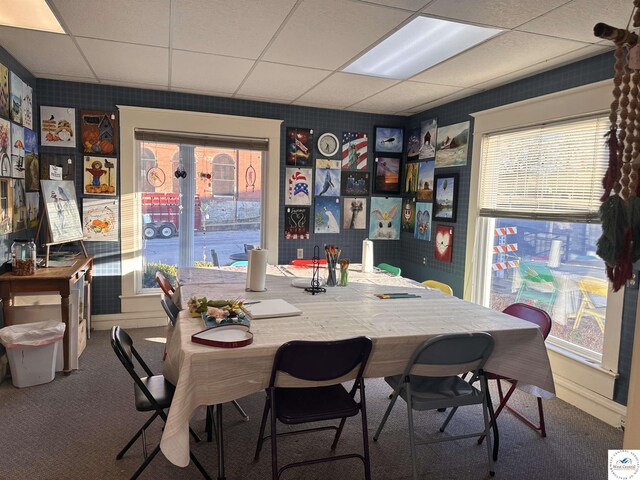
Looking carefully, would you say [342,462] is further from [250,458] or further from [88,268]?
[88,268]

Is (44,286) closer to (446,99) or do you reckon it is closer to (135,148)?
(135,148)

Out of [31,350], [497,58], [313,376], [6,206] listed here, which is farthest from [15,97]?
[497,58]

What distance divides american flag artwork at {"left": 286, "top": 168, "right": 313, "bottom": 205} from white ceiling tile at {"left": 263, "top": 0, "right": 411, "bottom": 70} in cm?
174

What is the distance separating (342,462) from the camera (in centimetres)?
249

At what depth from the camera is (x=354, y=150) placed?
210 inches

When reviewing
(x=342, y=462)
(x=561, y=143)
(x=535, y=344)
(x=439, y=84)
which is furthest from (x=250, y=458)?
(x=439, y=84)

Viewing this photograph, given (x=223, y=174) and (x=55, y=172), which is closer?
(x=55, y=172)

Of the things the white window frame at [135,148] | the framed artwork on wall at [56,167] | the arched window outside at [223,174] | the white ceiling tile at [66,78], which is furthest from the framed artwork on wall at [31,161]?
the arched window outside at [223,174]

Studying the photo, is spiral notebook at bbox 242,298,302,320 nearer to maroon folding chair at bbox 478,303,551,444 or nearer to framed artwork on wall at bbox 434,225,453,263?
maroon folding chair at bbox 478,303,551,444

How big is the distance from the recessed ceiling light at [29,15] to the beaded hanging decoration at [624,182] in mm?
2922

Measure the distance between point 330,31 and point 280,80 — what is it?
1.27 metres

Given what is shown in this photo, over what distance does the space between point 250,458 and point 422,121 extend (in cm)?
407

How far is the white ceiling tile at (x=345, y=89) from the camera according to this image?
12.8 feet

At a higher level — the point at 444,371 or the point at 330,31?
the point at 330,31
